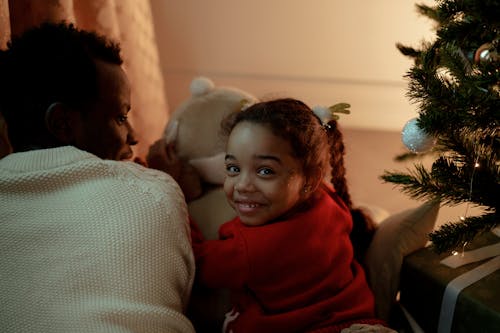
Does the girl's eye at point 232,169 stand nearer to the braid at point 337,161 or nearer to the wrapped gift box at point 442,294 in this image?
the braid at point 337,161

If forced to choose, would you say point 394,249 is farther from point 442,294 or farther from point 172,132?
point 172,132

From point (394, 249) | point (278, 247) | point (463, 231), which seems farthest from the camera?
point (394, 249)

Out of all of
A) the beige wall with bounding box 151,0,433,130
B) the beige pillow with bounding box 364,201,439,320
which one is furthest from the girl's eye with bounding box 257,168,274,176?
the beige wall with bounding box 151,0,433,130

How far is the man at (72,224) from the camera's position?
2.07 ft

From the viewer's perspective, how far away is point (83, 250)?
0.65m

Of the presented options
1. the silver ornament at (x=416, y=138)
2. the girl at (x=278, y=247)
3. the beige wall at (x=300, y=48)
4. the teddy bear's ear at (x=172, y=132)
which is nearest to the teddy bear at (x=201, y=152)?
the teddy bear's ear at (x=172, y=132)

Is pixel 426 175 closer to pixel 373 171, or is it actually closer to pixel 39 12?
pixel 39 12

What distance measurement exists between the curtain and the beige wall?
16 cm

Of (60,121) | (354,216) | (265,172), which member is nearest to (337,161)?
(354,216)

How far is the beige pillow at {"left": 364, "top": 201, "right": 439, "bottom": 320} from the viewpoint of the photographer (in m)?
0.98

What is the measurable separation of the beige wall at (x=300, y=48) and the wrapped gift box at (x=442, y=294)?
0.92 m

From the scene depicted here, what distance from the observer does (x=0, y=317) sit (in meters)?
0.63

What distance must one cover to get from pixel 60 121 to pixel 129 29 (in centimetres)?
64

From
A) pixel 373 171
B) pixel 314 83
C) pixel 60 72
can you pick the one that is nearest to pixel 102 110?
pixel 60 72
